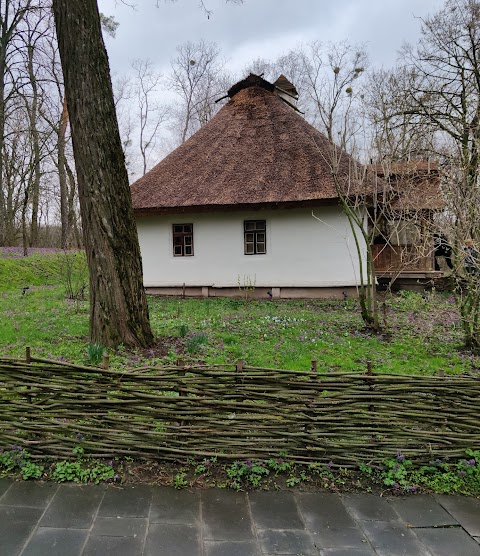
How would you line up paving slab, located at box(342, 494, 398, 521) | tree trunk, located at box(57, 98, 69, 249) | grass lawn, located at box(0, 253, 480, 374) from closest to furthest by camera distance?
paving slab, located at box(342, 494, 398, 521), grass lawn, located at box(0, 253, 480, 374), tree trunk, located at box(57, 98, 69, 249)

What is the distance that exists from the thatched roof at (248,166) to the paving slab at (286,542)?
351 inches

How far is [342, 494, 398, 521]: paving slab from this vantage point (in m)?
2.47

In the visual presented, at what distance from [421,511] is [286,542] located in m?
0.94

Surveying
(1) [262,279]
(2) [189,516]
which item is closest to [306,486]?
(2) [189,516]

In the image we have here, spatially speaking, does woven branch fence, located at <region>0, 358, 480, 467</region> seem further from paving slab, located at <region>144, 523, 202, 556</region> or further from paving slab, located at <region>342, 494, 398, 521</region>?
paving slab, located at <region>144, 523, 202, 556</region>

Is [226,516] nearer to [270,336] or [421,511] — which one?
[421,511]

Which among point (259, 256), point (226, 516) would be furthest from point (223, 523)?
point (259, 256)

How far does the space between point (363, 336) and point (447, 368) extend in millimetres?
1752

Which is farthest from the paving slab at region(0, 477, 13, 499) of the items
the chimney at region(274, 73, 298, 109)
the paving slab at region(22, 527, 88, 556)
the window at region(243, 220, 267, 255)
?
the chimney at region(274, 73, 298, 109)

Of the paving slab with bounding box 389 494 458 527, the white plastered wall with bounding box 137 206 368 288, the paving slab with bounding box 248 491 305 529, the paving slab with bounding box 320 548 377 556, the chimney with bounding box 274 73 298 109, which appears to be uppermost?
the chimney with bounding box 274 73 298 109

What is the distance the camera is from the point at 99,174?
5.14 meters

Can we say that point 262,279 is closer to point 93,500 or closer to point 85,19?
point 85,19

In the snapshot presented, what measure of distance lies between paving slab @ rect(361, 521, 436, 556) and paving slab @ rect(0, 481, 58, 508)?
2.00 metres

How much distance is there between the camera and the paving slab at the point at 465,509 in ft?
7.85
